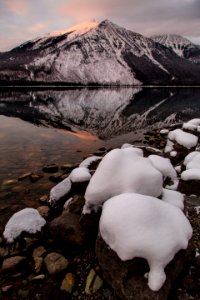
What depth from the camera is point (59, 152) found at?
77.9 feet

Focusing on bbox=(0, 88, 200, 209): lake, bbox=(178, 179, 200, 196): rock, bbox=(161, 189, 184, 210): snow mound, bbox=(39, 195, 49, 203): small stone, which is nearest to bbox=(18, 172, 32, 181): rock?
bbox=(0, 88, 200, 209): lake

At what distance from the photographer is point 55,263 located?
8.42 m

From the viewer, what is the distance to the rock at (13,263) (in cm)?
851

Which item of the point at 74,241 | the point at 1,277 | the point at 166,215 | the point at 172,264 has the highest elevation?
the point at 166,215

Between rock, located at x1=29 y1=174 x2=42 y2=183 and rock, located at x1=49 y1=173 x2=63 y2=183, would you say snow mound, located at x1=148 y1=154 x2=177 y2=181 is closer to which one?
rock, located at x1=49 y1=173 x2=63 y2=183

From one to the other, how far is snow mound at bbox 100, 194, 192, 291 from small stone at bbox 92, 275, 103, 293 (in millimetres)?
1244

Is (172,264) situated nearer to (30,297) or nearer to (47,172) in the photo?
(30,297)

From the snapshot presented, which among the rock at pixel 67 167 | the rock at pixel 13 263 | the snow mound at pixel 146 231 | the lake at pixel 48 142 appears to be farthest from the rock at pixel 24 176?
the snow mound at pixel 146 231

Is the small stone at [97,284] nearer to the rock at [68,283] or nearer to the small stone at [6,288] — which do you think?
the rock at [68,283]

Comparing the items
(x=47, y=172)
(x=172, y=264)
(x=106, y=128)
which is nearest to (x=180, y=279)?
(x=172, y=264)

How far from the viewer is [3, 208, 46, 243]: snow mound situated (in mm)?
9711

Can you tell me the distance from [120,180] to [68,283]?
3026mm

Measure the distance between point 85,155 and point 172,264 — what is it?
16451 millimetres

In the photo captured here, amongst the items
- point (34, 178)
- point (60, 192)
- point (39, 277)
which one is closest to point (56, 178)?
point (34, 178)
